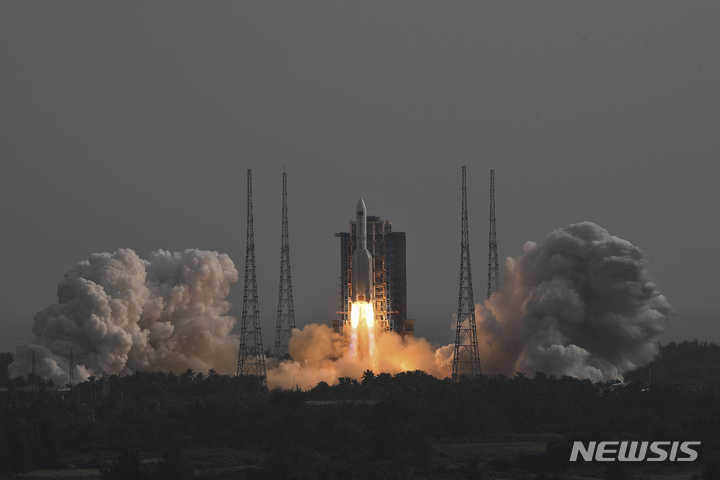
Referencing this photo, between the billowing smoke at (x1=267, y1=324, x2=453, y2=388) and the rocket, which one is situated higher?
the rocket

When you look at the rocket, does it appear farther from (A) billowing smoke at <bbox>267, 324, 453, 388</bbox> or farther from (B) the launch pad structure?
(A) billowing smoke at <bbox>267, 324, 453, 388</bbox>

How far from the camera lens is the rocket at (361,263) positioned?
380 ft

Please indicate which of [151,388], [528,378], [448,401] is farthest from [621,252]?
[151,388]

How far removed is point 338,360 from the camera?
11925 centimetres
